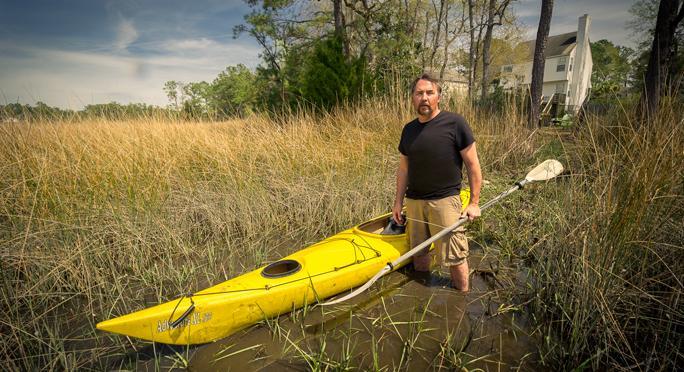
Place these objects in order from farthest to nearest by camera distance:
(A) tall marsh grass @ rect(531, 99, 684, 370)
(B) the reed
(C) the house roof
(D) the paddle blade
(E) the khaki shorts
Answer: (C) the house roof
(D) the paddle blade
(E) the khaki shorts
(B) the reed
(A) tall marsh grass @ rect(531, 99, 684, 370)

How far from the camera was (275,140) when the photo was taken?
5.65m

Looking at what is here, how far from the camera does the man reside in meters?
2.66

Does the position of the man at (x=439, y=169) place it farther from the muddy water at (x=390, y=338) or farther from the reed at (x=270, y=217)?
the reed at (x=270, y=217)

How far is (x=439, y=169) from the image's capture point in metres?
2.73

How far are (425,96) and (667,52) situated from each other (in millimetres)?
6607

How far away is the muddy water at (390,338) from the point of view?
210 centimetres

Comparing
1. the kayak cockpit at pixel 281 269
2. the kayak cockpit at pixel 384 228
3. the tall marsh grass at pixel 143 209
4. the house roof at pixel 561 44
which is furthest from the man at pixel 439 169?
the house roof at pixel 561 44

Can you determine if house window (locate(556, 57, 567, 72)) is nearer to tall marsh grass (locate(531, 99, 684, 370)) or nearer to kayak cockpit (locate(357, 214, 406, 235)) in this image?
tall marsh grass (locate(531, 99, 684, 370))

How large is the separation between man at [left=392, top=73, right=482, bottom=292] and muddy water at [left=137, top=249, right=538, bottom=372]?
38 cm

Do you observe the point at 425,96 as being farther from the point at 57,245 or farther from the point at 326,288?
the point at 57,245

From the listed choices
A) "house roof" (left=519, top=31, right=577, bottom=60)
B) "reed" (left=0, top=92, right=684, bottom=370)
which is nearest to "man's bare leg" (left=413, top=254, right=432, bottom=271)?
"reed" (left=0, top=92, right=684, bottom=370)

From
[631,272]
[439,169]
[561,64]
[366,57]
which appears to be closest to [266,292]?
[439,169]

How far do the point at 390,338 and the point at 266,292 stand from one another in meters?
1.02

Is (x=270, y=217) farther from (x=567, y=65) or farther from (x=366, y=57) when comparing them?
(x=567, y=65)
